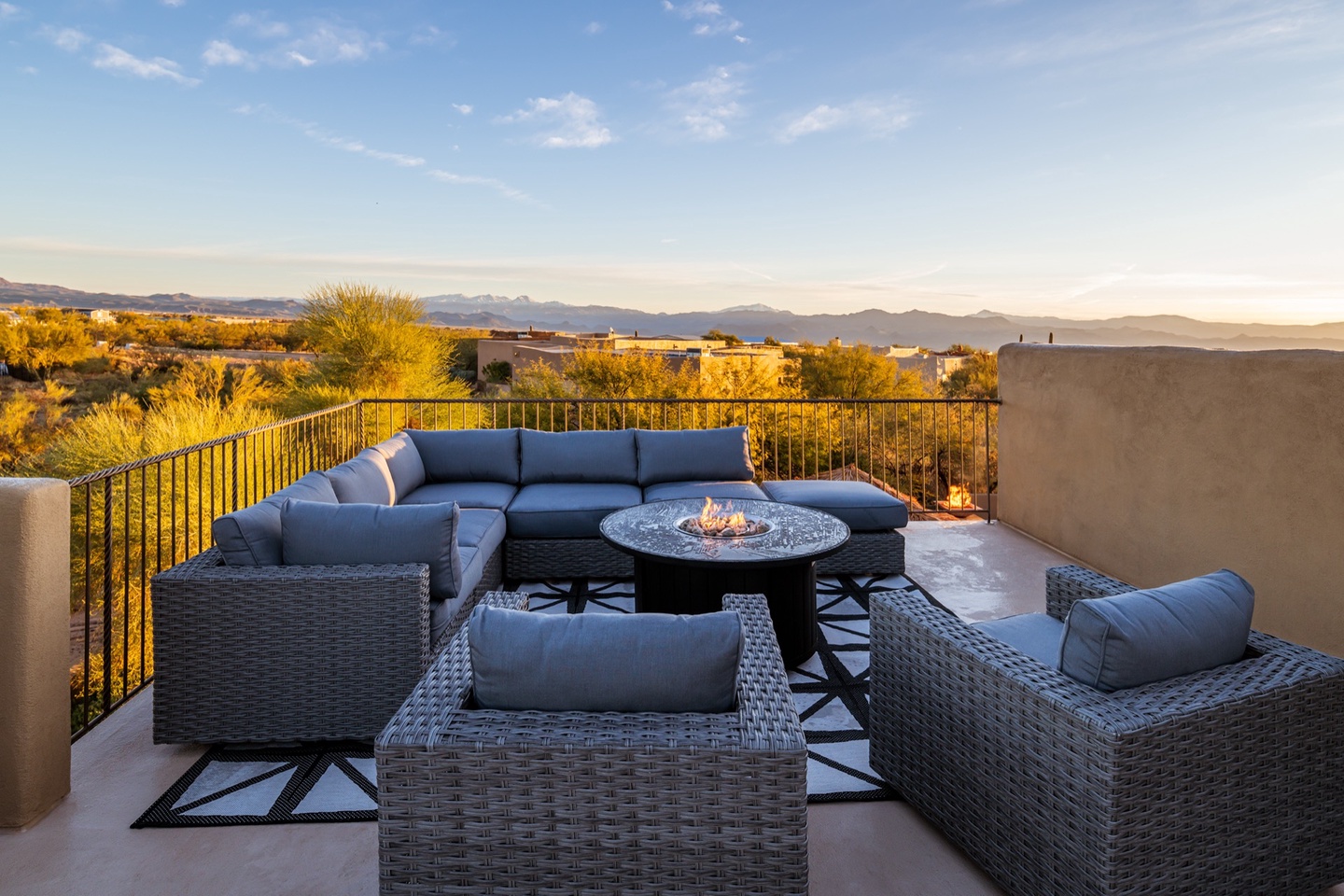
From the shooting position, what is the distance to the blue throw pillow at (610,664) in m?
1.46

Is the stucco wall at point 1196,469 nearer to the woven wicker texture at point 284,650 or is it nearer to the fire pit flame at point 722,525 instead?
the fire pit flame at point 722,525

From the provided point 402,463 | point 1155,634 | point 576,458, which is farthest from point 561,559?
point 1155,634

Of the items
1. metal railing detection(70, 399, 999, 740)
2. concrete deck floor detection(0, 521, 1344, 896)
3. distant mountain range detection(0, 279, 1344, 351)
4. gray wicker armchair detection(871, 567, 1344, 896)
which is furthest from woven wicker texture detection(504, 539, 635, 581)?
distant mountain range detection(0, 279, 1344, 351)

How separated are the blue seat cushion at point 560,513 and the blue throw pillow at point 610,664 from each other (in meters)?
2.75

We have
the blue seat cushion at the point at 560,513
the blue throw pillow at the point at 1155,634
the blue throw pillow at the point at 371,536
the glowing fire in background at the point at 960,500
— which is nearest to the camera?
the blue throw pillow at the point at 1155,634

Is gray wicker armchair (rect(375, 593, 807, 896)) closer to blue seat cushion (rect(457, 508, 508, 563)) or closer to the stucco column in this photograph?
the stucco column

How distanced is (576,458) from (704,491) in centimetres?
94

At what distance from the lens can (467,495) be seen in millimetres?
4586

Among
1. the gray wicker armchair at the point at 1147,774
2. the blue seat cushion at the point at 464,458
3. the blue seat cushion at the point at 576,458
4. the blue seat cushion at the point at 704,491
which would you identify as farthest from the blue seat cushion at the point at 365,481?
the gray wicker armchair at the point at 1147,774

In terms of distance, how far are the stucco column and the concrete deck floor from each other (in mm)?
130

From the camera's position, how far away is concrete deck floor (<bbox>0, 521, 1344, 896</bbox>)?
1.84m

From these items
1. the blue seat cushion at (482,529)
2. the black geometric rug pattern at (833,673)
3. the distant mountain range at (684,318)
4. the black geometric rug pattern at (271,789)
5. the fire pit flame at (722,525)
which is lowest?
the black geometric rug pattern at (271,789)

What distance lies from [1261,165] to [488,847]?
23.5ft

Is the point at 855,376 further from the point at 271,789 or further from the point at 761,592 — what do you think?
the point at 271,789
